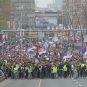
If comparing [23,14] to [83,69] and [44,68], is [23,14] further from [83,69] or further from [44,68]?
[83,69]

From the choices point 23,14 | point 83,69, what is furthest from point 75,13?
point 83,69

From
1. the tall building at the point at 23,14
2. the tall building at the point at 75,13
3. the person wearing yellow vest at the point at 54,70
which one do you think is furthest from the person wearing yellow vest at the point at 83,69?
the tall building at the point at 23,14

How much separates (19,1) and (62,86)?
490ft

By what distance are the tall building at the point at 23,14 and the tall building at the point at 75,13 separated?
963cm

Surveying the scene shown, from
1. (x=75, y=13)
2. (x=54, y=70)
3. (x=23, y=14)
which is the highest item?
(x=75, y=13)

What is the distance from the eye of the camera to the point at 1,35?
66750 mm

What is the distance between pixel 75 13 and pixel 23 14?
39.1 meters

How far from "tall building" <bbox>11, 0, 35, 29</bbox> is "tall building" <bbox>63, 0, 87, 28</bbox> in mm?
9635

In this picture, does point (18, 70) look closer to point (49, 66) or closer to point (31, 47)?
point (49, 66)

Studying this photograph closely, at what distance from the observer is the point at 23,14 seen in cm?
14450

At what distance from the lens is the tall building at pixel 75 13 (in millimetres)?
101188

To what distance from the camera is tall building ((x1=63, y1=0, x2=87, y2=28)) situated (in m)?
101

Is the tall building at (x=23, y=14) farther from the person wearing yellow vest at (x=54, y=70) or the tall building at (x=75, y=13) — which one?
the person wearing yellow vest at (x=54, y=70)

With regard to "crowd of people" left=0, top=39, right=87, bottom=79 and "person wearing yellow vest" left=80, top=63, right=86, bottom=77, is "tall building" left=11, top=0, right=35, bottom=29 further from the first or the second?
"person wearing yellow vest" left=80, top=63, right=86, bottom=77
